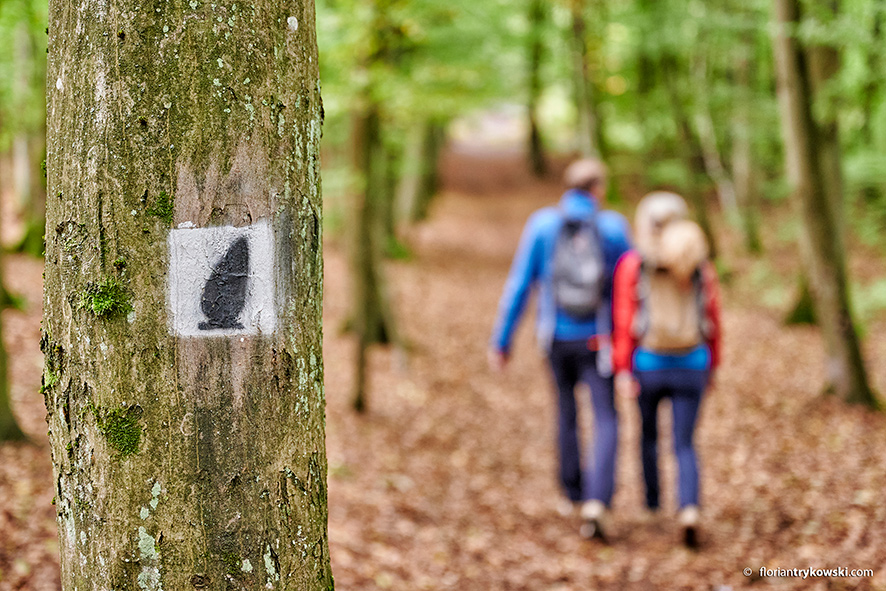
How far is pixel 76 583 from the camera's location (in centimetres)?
151

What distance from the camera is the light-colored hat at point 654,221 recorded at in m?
3.98

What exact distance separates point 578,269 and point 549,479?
2.34 meters

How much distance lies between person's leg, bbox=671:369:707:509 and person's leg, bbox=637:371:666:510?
115mm

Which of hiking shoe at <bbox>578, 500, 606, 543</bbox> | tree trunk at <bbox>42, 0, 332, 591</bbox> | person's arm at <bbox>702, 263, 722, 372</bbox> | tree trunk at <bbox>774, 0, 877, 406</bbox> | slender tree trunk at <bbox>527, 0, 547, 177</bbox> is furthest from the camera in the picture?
slender tree trunk at <bbox>527, 0, 547, 177</bbox>

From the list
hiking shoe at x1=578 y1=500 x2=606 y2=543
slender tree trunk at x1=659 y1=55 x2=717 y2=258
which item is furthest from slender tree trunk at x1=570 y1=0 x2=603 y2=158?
hiking shoe at x1=578 y1=500 x2=606 y2=543

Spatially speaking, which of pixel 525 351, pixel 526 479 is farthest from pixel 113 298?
pixel 525 351

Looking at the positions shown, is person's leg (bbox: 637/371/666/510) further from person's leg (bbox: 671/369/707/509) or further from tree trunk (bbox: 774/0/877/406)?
tree trunk (bbox: 774/0/877/406)

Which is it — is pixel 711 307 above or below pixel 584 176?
below

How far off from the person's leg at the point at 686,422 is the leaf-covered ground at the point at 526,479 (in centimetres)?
37

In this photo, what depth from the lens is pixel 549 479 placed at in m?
5.87

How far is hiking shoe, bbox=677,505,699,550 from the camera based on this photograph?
3.93 meters

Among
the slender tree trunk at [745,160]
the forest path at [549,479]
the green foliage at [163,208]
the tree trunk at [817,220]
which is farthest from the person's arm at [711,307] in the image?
the slender tree trunk at [745,160]

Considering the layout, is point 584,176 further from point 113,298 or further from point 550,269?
point 113,298

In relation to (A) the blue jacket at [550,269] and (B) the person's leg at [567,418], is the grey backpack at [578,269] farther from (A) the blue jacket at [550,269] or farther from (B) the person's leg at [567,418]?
(B) the person's leg at [567,418]
